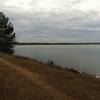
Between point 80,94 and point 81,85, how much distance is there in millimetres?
2472

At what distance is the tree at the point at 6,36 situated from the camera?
60925mm

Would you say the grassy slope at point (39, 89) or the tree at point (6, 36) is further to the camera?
the tree at point (6, 36)

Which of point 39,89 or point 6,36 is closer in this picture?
point 39,89

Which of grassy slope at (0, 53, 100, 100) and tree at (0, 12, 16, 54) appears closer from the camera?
grassy slope at (0, 53, 100, 100)

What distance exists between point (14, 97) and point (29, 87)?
2166 mm

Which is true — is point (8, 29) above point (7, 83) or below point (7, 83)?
above

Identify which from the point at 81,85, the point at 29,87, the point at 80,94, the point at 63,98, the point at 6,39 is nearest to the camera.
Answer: the point at 63,98

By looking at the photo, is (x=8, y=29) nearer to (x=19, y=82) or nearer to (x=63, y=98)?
(x=19, y=82)

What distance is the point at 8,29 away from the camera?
6412 cm

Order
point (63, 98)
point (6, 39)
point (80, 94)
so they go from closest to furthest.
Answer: point (63, 98), point (80, 94), point (6, 39)

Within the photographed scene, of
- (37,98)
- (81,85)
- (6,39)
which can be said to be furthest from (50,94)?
(6,39)

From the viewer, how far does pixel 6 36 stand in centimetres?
6278

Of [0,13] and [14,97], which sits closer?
[14,97]

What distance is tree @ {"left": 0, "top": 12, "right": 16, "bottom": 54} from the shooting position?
60925 millimetres
